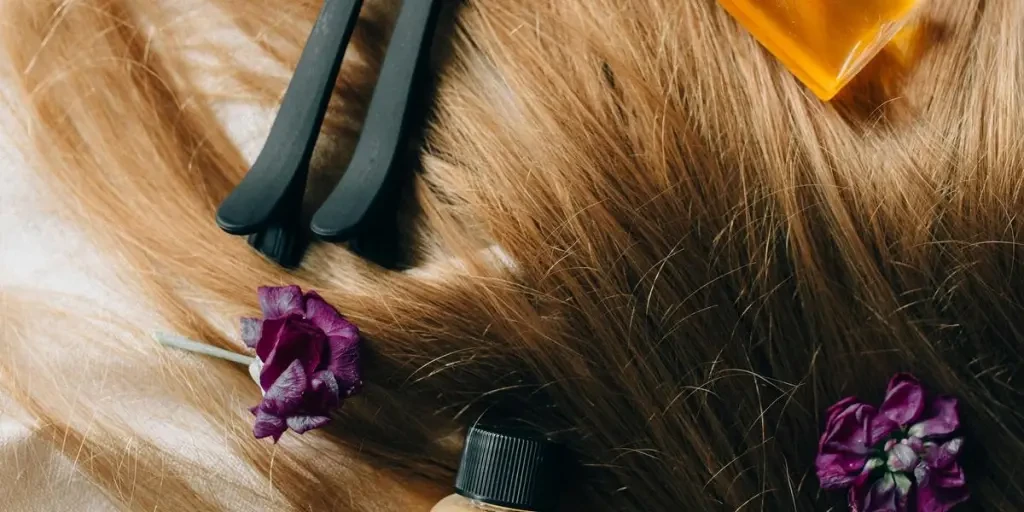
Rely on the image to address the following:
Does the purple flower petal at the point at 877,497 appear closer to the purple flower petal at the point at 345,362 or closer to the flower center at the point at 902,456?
the flower center at the point at 902,456

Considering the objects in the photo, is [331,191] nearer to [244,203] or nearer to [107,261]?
[244,203]

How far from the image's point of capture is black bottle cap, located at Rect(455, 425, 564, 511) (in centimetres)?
54

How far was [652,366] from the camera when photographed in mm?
567

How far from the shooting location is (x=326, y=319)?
0.57 metres

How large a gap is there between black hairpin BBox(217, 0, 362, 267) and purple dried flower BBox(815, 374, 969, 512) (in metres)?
0.40

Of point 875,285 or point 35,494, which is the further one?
point 35,494

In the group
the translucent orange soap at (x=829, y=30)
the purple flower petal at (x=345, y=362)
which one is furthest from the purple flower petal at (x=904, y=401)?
the purple flower petal at (x=345, y=362)

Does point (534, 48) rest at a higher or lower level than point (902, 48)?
higher

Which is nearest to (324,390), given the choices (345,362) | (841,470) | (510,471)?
(345,362)

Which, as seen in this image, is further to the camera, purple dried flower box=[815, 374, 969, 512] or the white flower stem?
the white flower stem

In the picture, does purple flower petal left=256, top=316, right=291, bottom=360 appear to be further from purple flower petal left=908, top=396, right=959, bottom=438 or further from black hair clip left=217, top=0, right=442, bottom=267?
purple flower petal left=908, top=396, right=959, bottom=438


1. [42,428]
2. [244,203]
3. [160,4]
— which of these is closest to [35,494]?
[42,428]

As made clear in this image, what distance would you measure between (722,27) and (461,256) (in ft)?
0.81

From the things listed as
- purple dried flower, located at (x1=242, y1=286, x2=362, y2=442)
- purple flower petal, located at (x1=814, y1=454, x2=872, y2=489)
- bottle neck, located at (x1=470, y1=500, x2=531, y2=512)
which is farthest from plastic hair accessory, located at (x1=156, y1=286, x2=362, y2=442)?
purple flower petal, located at (x1=814, y1=454, x2=872, y2=489)
